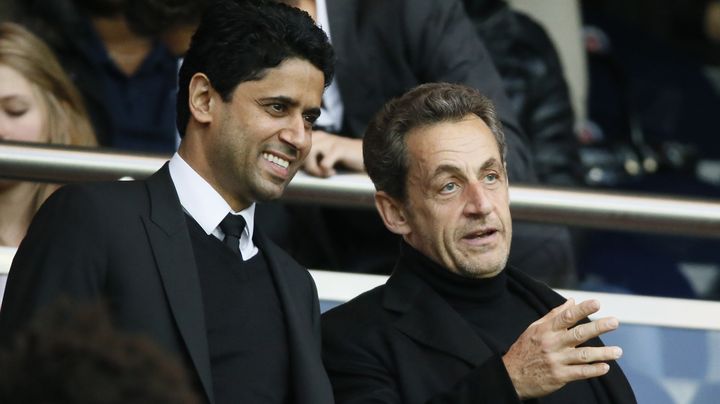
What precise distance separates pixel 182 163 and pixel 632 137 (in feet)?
12.6

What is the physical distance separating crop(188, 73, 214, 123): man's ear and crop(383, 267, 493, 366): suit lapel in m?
0.57

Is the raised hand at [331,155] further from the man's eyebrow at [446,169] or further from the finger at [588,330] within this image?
the finger at [588,330]

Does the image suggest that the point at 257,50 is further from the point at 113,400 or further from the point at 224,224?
the point at 113,400

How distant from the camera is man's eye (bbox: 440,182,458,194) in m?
3.33

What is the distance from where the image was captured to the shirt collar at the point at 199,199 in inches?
116

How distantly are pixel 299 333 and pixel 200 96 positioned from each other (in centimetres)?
49

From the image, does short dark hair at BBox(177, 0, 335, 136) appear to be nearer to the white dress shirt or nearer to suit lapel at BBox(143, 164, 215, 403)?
the white dress shirt

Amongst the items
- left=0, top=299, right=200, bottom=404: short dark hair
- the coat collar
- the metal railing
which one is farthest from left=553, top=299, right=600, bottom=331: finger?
left=0, top=299, right=200, bottom=404: short dark hair

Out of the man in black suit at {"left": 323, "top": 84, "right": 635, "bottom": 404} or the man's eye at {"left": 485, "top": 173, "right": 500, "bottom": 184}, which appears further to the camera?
the man's eye at {"left": 485, "top": 173, "right": 500, "bottom": 184}

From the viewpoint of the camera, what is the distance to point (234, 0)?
10.3 feet

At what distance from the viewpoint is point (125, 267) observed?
2723 mm

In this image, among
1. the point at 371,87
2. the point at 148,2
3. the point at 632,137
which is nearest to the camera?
the point at 371,87

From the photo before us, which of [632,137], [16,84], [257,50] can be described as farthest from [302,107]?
[632,137]

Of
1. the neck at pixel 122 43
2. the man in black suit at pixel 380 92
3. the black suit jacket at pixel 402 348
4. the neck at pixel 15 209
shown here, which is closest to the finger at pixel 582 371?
the black suit jacket at pixel 402 348
